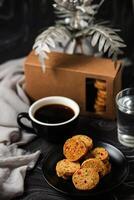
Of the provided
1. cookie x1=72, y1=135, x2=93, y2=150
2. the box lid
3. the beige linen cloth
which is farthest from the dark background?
cookie x1=72, y1=135, x2=93, y2=150

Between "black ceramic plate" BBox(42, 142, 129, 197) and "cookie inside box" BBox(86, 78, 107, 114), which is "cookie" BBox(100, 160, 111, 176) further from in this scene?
"cookie inside box" BBox(86, 78, 107, 114)

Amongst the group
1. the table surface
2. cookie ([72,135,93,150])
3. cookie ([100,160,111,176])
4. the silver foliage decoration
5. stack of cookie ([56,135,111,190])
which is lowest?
the table surface

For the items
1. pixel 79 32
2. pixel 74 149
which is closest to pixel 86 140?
pixel 74 149

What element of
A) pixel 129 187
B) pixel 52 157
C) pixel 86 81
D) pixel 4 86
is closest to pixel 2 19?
pixel 4 86

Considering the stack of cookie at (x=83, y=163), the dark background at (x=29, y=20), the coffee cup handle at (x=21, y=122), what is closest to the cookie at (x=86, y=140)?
the stack of cookie at (x=83, y=163)

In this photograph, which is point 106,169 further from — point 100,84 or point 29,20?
point 29,20

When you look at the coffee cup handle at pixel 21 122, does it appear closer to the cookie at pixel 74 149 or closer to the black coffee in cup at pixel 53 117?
the black coffee in cup at pixel 53 117
